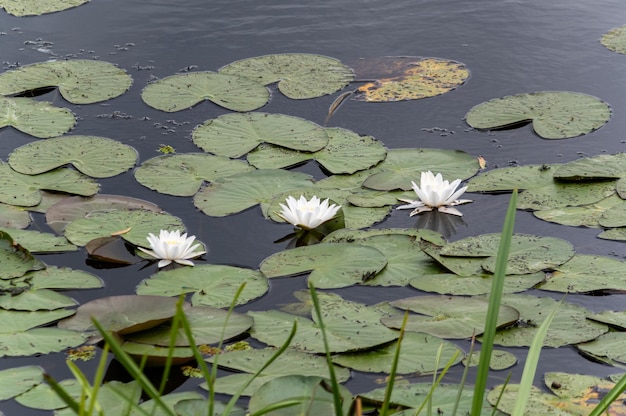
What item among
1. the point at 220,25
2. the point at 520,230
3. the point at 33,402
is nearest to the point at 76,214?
the point at 33,402

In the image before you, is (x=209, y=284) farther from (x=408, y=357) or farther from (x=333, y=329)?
(x=408, y=357)

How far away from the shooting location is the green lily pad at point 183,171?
3.09 meters

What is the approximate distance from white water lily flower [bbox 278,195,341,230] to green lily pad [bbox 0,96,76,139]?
3.91ft

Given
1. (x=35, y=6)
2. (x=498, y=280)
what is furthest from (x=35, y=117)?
(x=498, y=280)

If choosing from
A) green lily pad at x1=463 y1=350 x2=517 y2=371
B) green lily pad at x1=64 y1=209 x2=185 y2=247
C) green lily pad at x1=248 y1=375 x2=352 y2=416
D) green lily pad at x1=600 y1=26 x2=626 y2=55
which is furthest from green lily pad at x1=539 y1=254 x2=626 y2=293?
green lily pad at x1=600 y1=26 x2=626 y2=55

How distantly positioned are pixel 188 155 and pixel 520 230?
1303 millimetres

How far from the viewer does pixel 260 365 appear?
7.07 ft

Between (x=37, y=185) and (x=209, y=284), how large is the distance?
939mm

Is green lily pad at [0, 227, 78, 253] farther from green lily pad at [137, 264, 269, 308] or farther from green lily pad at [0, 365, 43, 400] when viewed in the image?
green lily pad at [0, 365, 43, 400]

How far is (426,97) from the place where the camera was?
3.77 m

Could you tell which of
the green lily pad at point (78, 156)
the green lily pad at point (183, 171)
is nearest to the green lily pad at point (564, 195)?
the green lily pad at point (183, 171)

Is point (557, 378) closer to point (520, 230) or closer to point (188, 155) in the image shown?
point (520, 230)

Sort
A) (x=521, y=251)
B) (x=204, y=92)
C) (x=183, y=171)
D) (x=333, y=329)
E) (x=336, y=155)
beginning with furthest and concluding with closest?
1. (x=204, y=92)
2. (x=336, y=155)
3. (x=183, y=171)
4. (x=521, y=251)
5. (x=333, y=329)

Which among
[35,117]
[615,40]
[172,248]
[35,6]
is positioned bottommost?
[172,248]
